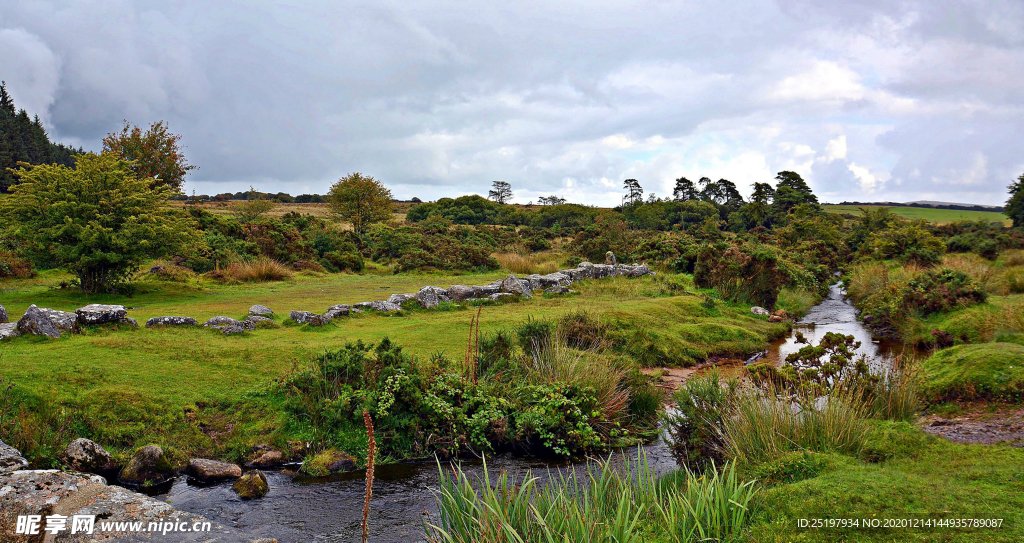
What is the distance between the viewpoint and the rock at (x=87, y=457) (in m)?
6.44

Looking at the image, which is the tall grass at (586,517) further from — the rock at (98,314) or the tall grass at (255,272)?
the tall grass at (255,272)

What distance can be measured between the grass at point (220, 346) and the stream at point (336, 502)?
113cm

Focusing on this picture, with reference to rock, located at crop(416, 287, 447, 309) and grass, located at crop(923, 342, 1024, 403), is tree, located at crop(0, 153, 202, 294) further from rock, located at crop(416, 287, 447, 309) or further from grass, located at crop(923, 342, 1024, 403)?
grass, located at crop(923, 342, 1024, 403)

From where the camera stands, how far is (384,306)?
16.1 m

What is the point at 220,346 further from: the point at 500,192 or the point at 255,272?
the point at 500,192

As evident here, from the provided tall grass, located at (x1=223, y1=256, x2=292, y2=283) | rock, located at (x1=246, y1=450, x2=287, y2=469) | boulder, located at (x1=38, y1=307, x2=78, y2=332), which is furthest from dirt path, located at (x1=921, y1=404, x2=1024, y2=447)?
tall grass, located at (x1=223, y1=256, x2=292, y2=283)

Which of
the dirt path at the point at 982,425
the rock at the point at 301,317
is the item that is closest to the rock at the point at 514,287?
the rock at the point at 301,317

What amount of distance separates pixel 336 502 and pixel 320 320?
305 inches

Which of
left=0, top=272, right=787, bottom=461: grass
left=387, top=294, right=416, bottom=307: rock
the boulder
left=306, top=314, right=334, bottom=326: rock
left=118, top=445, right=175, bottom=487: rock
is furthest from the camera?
left=387, top=294, right=416, bottom=307: rock

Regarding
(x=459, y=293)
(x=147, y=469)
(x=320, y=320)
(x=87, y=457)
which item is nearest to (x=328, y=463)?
(x=147, y=469)

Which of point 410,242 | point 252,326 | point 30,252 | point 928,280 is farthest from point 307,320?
point 410,242

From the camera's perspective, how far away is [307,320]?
13500 millimetres

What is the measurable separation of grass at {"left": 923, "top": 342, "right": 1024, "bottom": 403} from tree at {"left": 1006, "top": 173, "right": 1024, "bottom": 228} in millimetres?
41682

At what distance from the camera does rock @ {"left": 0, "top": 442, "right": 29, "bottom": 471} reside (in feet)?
18.9
